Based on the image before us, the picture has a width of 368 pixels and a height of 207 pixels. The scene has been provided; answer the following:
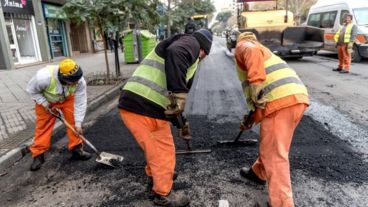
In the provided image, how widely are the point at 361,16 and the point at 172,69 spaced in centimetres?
1163

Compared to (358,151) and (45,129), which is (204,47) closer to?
(45,129)

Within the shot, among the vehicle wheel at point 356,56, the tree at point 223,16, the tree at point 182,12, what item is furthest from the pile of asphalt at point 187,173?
the tree at point 223,16

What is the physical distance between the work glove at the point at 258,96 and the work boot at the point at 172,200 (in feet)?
3.46

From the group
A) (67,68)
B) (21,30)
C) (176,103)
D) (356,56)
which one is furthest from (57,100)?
(21,30)

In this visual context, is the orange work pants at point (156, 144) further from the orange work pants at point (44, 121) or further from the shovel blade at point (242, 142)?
the shovel blade at point (242, 142)

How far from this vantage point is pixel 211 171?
3.53 meters

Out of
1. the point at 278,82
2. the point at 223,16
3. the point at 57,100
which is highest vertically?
the point at 223,16

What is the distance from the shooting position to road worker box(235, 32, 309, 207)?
98.0 inches

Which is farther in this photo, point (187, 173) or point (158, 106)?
point (187, 173)

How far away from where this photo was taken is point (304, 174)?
337cm

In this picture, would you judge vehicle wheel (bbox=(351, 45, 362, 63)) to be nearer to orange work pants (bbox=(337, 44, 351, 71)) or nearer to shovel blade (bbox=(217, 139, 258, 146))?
orange work pants (bbox=(337, 44, 351, 71))

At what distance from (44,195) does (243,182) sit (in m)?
1.95

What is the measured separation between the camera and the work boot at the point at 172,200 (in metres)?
2.84

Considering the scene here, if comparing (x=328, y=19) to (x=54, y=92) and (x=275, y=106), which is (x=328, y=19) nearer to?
(x=275, y=106)
